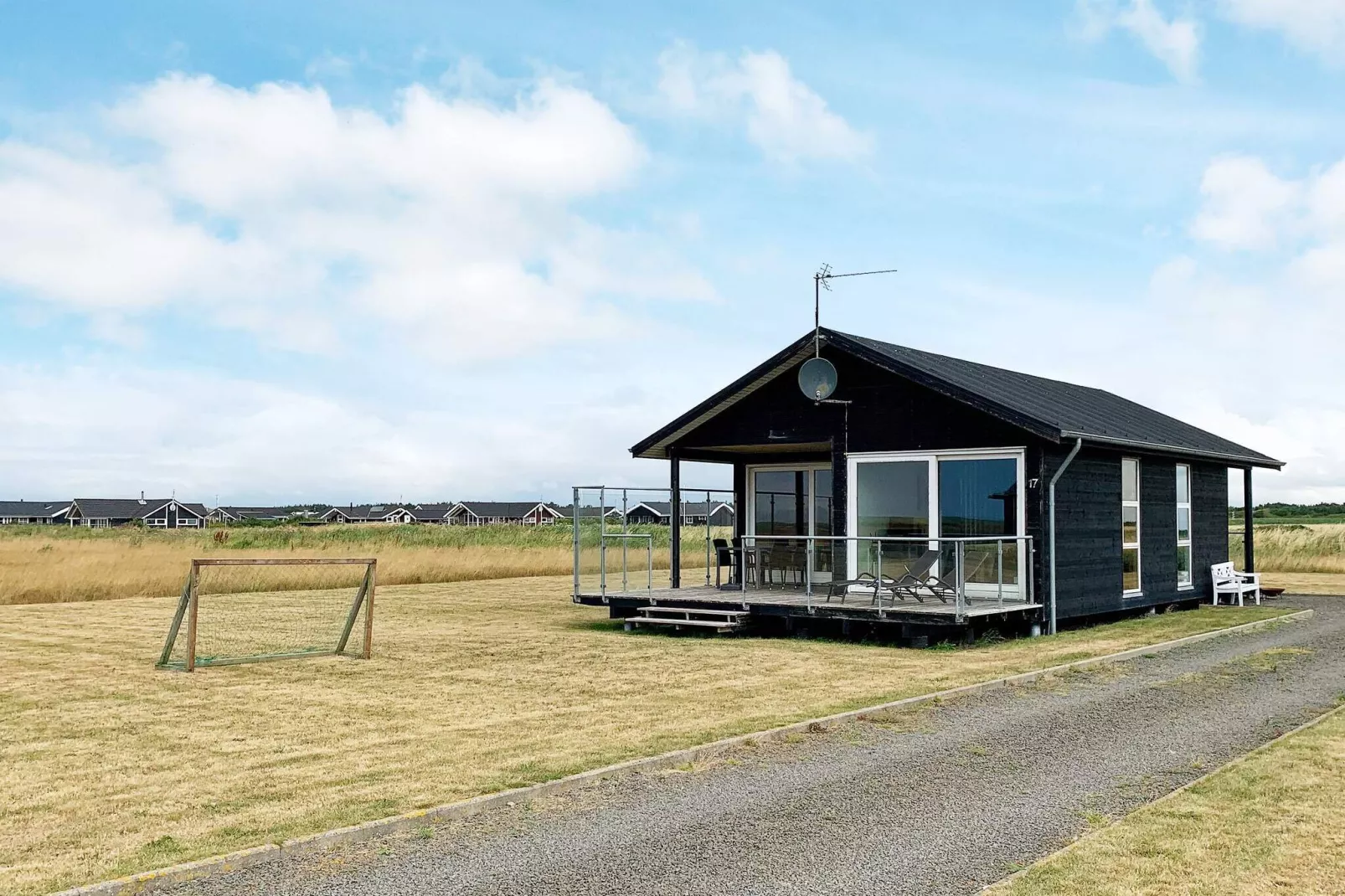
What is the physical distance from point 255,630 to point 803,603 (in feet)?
23.1

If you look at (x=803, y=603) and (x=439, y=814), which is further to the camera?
(x=803, y=603)

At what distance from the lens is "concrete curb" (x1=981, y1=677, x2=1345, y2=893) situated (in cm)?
533

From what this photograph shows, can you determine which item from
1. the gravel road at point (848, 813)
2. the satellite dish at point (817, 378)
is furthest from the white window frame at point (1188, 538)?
the gravel road at point (848, 813)

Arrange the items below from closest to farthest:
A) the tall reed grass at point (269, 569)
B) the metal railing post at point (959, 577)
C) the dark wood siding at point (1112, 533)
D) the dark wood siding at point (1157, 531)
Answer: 1. the metal railing post at point (959, 577)
2. the dark wood siding at point (1112, 533)
3. the dark wood siding at point (1157, 531)
4. the tall reed grass at point (269, 569)

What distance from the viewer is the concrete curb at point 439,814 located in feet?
17.5

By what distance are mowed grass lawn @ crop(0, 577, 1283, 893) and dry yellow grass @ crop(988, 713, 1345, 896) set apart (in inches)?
120

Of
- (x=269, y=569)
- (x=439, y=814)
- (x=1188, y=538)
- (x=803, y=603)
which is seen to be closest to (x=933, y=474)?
(x=803, y=603)

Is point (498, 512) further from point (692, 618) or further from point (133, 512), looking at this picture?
point (692, 618)

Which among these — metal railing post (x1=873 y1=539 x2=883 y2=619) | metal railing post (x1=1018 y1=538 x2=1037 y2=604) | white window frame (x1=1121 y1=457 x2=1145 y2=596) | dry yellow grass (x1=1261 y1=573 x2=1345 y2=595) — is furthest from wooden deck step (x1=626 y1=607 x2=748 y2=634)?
dry yellow grass (x1=1261 y1=573 x2=1345 y2=595)

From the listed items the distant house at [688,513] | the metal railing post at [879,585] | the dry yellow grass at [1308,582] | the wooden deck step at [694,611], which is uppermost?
the distant house at [688,513]

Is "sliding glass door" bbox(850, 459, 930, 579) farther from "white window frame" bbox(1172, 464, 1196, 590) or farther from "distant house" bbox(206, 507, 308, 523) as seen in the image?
"distant house" bbox(206, 507, 308, 523)

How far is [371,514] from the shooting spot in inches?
5266

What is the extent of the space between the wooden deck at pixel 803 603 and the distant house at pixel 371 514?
10647cm

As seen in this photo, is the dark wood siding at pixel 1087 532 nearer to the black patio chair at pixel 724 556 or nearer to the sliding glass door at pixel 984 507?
the sliding glass door at pixel 984 507
